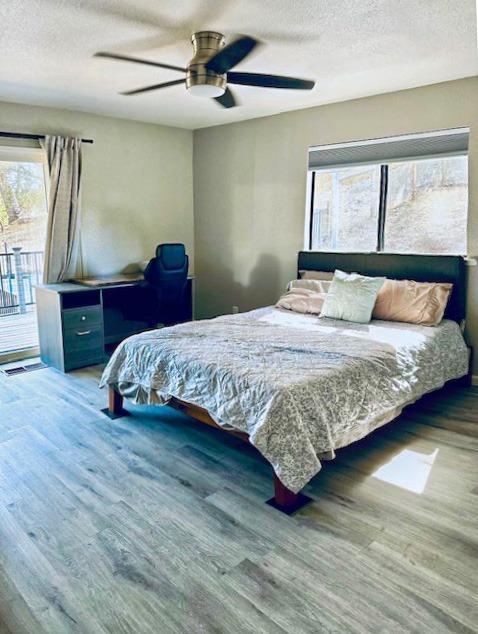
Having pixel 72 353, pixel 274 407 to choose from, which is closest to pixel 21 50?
pixel 72 353

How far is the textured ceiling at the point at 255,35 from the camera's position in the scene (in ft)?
8.07

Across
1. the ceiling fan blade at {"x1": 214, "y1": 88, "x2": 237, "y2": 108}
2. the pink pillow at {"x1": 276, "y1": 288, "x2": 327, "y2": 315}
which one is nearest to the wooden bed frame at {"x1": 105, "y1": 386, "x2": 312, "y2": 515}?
the pink pillow at {"x1": 276, "y1": 288, "x2": 327, "y2": 315}

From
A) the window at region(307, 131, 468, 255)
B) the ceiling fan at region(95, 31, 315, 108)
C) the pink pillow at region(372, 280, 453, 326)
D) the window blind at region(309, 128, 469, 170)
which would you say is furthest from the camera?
the window at region(307, 131, 468, 255)

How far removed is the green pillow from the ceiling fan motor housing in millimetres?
1891

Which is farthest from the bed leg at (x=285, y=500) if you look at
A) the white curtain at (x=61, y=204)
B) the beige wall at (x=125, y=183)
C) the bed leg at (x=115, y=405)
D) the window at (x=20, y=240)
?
the beige wall at (x=125, y=183)

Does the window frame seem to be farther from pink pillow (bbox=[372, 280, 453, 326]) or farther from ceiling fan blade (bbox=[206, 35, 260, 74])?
ceiling fan blade (bbox=[206, 35, 260, 74])

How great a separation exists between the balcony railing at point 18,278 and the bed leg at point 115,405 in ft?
6.42

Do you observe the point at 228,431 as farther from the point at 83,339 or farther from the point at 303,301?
the point at 83,339

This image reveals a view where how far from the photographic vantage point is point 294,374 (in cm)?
262

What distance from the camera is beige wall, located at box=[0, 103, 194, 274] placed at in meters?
4.82

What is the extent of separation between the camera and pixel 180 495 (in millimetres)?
2469

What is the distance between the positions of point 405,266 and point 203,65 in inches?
94.5

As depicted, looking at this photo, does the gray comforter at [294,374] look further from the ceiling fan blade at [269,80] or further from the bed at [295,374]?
the ceiling fan blade at [269,80]

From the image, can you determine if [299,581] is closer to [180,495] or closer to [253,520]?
[253,520]
